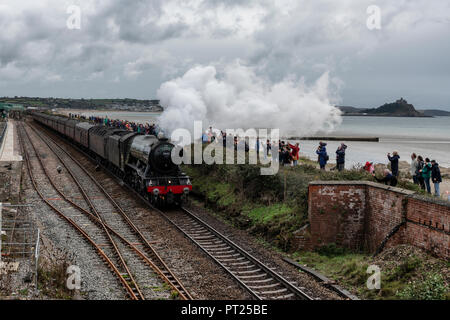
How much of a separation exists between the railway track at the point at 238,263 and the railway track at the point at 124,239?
60.6 inches

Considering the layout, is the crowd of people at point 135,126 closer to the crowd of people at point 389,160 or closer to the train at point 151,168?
the train at point 151,168

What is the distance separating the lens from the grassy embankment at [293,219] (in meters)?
10.6

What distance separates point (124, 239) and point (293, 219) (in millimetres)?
5638

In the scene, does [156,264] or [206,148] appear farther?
[206,148]

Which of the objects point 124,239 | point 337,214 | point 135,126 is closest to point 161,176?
point 124,239

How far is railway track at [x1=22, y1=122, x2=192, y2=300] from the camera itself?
11.9 meters

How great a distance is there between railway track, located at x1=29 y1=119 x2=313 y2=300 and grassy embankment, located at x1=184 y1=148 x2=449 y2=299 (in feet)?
4.81

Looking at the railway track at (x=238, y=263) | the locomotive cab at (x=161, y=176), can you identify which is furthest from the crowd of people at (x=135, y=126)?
the railway track at (x=238, y=263)

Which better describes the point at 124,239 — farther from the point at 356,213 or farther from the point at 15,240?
the point at 356,213

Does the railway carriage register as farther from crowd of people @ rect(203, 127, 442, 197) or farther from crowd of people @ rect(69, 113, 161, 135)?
crowd of people @ rect(203, 127, 442, 197)

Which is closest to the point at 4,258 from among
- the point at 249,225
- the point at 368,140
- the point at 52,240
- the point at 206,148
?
the point at 52,240
